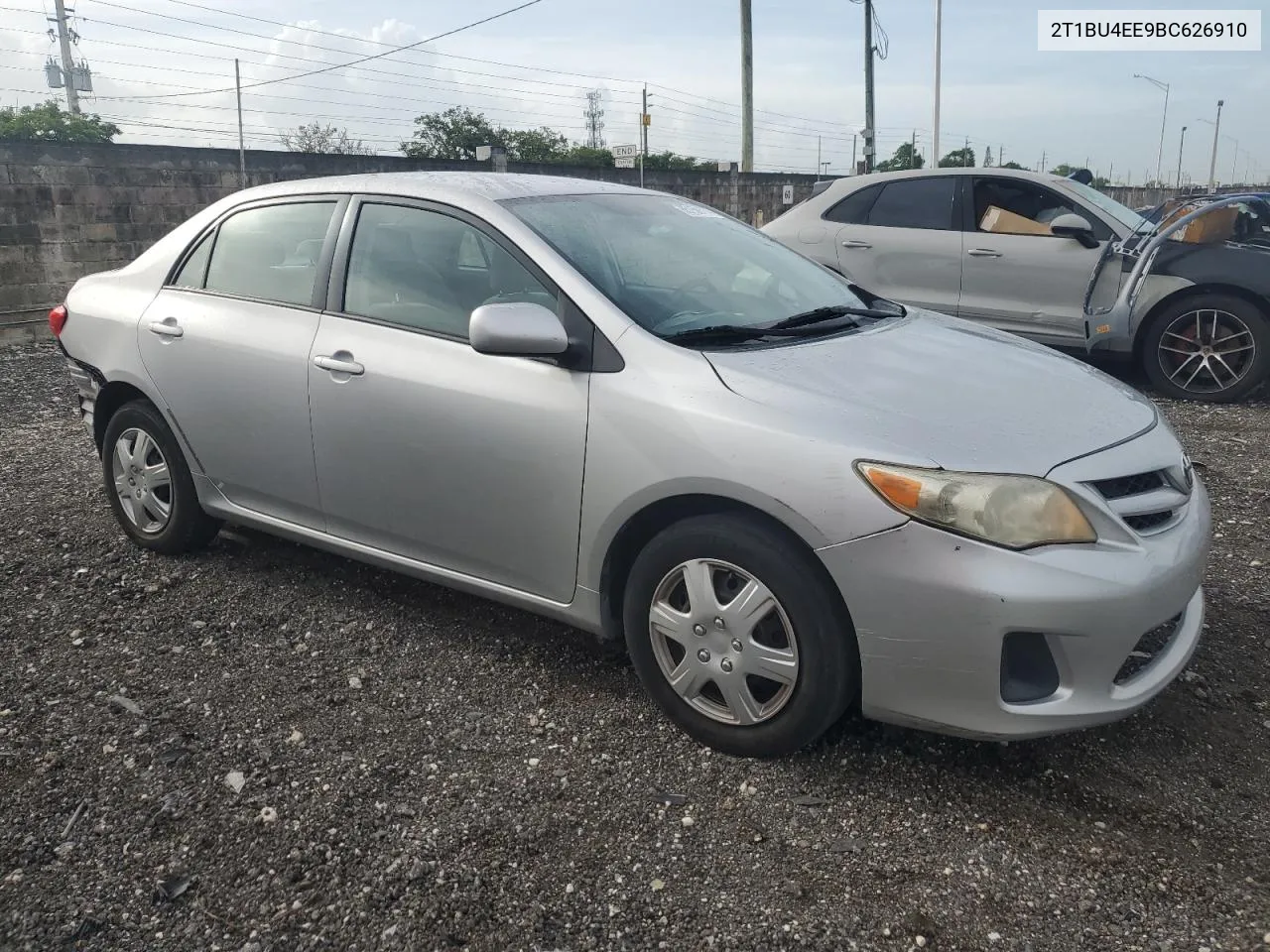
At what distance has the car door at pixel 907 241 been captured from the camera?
7719mm

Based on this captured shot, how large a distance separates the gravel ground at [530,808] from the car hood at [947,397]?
0.90m

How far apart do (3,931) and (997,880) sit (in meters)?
2.22

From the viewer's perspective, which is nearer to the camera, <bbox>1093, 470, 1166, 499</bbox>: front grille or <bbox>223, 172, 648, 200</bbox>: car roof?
<bbox>1093, 470, 1166, 499</bbox>: front grille

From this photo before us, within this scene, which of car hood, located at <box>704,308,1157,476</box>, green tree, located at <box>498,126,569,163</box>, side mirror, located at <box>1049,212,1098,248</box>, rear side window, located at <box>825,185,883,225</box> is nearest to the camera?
car hood, located at <box>704,308,1157,476</box>

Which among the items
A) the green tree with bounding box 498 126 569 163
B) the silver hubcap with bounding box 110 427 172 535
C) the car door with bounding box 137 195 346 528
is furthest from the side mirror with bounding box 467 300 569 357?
the green tree with bounding box 498 126 569 163

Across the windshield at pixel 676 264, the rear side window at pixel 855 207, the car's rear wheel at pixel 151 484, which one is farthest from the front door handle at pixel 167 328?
the rear side window at pixel 855 207

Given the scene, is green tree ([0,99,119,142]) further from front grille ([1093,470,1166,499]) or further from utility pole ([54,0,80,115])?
front grille ([1093,470,1166,499])

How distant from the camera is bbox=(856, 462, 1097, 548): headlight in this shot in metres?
2.36

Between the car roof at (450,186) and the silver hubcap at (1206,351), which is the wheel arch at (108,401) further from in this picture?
the silver hubcap at (1206,351)

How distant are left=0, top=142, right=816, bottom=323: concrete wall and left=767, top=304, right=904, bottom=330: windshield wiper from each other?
881cm

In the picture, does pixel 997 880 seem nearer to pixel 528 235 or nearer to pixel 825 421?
pixel 825 421

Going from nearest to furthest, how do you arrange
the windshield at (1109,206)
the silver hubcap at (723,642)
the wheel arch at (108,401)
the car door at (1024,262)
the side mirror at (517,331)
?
1. the silver hubcap at (723,642)
2. the side mirror at (517,331)
3. the wheel arch at (108,401)
4. the car door at (1024,262)
5. the windshield at (1109,206)

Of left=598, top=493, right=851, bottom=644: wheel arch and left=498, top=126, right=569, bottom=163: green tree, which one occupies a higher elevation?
left=498, top=126, right=569, bottom=163: green tree

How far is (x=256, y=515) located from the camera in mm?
3871
